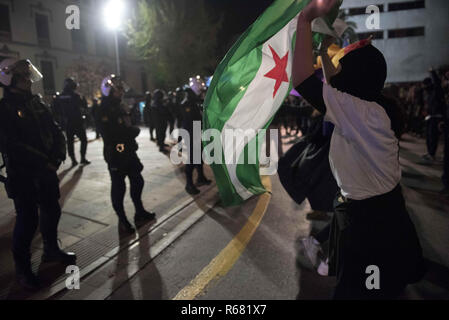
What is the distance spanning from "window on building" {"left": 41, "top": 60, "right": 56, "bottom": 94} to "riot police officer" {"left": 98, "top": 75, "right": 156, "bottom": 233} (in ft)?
84.3

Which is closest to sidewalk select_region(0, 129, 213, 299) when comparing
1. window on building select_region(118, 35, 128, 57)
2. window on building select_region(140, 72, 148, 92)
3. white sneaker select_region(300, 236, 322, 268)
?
white sneaker select_region(300, 236, 322, 268)

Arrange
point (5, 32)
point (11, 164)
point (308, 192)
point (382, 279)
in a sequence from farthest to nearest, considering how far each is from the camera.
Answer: point (5, 32) < point (308, 192) < point (11, 164) < point (382, 279)

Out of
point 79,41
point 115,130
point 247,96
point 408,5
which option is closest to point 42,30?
point 79,41

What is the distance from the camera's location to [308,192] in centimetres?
378

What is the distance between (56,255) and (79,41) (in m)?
31.3

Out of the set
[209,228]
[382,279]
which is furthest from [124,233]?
[382,279]

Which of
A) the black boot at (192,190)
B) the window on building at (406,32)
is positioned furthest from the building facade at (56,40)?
the window on building at (406,32)

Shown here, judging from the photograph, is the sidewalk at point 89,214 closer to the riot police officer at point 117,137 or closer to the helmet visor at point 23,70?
the riot police officer at point 117,137

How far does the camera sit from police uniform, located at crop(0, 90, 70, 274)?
2.82 metres

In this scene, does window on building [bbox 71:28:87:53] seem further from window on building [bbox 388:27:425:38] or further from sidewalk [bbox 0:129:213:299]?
window on building [bbox 388:27:425:38]

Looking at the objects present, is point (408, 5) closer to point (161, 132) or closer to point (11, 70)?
point (161, 132)

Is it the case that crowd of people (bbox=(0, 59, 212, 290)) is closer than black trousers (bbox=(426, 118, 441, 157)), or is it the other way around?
crowd of people (bbox=(0, 59, 212, 290))
